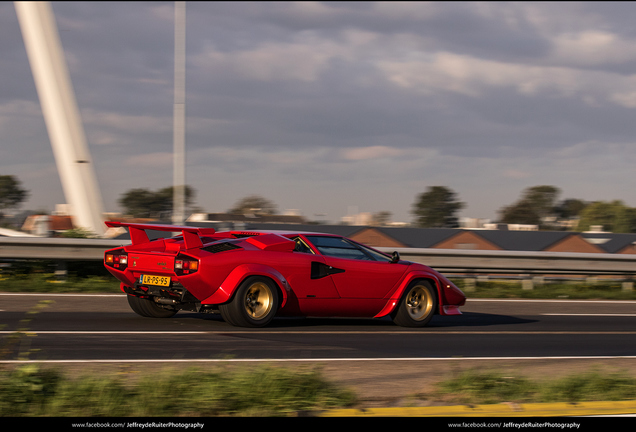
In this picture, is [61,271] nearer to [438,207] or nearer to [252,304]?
[252,304]

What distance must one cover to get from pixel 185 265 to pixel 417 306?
3.34 metres

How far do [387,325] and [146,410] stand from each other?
5.74 meters

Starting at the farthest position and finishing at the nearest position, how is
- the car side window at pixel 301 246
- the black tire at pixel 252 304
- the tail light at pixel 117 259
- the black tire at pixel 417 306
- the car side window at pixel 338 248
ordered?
the black tire at pixel 417 306 → the car side window at pixel 338 248 → the car side window at pixel 301 246 → the tail light at pixel 117 259 → the black tire at pixel 252 304

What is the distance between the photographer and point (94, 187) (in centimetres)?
1507

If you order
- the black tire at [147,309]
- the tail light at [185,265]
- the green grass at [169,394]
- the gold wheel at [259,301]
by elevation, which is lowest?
the green grass at [169,394]

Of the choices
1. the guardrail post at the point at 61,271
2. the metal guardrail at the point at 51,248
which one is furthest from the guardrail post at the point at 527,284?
the guardrail post at the point at 61,271

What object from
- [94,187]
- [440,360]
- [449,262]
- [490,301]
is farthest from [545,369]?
[94,187]

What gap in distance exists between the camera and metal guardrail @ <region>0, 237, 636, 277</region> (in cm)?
1275

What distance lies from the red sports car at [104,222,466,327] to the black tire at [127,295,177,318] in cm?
1

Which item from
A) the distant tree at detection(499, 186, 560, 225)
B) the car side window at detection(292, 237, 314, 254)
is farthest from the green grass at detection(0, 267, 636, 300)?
the distant tree at detection(499, 186, 560, 225)

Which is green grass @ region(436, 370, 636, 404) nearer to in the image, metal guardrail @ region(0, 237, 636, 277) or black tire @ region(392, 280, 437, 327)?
black tire @ region(392, 280, 437, 327)

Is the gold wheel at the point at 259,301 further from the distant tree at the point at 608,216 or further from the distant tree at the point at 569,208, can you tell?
the distant tree at the point at 569,208

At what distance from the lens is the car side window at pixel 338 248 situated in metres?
9.23

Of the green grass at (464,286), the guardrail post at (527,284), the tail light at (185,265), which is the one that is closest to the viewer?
the tail light at (185,265)
